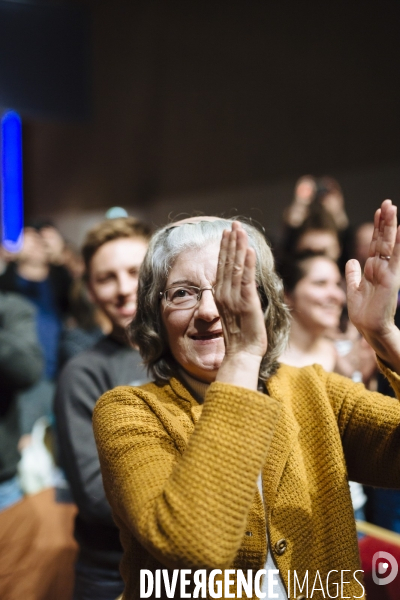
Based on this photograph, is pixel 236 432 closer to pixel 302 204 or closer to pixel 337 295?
pixel 337 295

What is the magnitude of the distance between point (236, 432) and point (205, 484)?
0.10m

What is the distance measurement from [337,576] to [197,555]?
1.45ft

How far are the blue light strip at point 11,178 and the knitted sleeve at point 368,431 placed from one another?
8.12 meters

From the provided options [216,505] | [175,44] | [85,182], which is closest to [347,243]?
[216,505]

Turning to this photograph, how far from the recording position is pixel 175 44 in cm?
723

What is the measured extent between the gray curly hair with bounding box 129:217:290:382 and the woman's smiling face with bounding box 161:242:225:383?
3cm

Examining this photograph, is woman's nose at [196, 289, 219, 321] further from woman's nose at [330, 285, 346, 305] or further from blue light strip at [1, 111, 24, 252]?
blue light strip at [1, 111, 24, 252]

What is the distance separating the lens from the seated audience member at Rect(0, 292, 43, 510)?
2.19 meters

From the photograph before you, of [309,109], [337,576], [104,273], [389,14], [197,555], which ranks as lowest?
[337,576]

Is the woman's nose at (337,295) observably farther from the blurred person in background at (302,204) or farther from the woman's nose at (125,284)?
the blurred person in background at (302,204)

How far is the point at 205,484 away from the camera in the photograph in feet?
3.02

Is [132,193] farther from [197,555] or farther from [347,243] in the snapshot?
[197,555]

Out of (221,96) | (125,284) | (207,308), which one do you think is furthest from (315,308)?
(221,96)

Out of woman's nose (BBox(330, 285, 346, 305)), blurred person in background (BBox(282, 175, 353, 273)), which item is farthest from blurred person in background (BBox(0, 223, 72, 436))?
woman's nose (BBox(330, 285, 346, 305))
